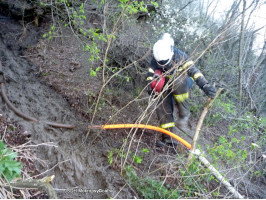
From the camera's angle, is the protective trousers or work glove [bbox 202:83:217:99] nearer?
work glove [bbox 202:83:217:99]

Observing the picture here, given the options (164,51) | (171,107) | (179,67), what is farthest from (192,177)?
(164,51)

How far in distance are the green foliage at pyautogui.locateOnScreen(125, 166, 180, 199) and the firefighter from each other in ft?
2.41

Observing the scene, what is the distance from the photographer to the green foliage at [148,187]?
10.9ft

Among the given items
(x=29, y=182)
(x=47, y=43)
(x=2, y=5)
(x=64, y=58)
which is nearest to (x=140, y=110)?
(x=64, y=58)

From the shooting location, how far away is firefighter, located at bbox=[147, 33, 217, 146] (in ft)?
13.5

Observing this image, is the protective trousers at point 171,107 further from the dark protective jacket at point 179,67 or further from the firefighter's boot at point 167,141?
the dark protective jacket at point 179,67

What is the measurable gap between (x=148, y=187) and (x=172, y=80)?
1792mm

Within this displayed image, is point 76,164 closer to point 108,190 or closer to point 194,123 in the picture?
point 108,190

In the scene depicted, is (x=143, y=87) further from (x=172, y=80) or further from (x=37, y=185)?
(x=37, y=185)

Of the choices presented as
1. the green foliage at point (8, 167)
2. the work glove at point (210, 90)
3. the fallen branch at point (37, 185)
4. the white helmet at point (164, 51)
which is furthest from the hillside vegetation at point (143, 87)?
the green foliage at point (8, 167)

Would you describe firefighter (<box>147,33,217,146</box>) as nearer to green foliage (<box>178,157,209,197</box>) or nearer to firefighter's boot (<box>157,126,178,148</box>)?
firefighter's boot (<box>157,126,178,148</box>)

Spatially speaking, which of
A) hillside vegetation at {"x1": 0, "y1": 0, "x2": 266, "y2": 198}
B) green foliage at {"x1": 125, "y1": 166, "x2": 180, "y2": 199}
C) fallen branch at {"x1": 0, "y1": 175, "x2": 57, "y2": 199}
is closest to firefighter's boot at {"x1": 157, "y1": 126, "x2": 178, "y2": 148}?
hillside vegetation at {"x1": 0, "y1": 0, "x2": 266, "y2": 198}

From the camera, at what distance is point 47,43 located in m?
6.02

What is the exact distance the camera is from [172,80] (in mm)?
4195
